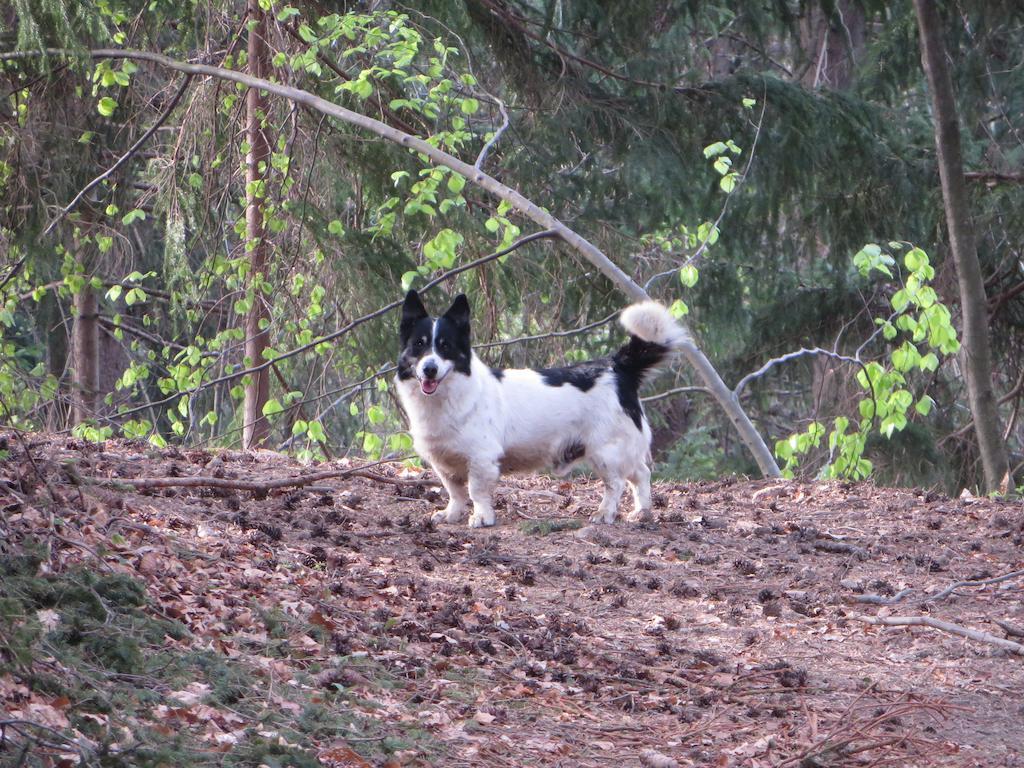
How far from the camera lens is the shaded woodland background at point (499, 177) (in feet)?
35.7

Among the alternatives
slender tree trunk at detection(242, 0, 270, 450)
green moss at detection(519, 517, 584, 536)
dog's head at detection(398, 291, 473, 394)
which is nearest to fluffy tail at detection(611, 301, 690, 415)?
green moss at detection(519, 517, 584, 536)

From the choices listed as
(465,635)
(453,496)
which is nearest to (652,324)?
(453,496)

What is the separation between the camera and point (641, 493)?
328 inches

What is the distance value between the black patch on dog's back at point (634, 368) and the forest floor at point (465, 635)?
3.14ft

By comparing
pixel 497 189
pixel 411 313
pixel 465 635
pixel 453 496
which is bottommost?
pixel 465 635

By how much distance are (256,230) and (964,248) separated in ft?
22.2

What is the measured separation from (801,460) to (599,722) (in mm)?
12024

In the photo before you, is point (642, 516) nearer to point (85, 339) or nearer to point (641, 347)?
point (641, 347)

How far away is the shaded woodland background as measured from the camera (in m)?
10.9

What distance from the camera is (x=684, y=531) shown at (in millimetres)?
7789

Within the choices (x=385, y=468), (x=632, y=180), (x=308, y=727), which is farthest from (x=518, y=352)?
(x=308, y=727)

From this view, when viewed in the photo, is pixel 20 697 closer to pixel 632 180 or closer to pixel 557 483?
pixel 557 483

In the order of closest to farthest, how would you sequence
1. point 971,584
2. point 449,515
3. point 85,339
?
point 971,584
point 449,515
point 85,339

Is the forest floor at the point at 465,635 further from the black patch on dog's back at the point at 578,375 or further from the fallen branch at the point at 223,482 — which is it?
the black patch on dog's back at the point at 578,375
